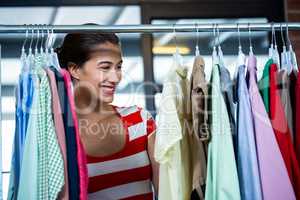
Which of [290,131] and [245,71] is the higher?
[245,71]

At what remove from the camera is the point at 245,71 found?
4.35 feet

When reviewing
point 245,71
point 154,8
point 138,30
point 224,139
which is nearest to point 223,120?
point 224,139

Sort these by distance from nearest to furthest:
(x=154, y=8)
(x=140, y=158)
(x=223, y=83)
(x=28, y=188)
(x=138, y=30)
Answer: (x=28, y=188) → (x=223, y=83) → (x=138, y=30) → (x=140, y=158) → (x=154, y=8)

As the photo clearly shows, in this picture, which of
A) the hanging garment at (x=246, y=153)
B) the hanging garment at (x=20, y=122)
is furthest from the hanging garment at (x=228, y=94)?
the hanging garment at (x=20, y=122)

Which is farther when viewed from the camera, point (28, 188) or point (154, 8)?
point (154, 8)

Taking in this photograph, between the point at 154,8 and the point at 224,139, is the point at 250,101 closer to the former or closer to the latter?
the point at 224,139

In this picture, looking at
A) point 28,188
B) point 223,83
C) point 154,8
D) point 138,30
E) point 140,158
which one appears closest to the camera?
point 28,188

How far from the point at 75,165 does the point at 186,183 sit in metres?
0.29

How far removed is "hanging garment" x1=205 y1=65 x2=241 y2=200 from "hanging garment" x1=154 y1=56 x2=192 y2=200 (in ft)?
0.24

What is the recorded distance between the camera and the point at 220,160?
48.8 inches

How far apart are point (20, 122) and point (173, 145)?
1.28 feet

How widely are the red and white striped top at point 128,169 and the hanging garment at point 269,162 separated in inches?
20.1

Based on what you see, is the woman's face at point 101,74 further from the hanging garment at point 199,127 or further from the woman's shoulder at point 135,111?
the hanging garment at point 199,127

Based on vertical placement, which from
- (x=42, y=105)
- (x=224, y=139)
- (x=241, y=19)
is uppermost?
(x=241, y=19)
